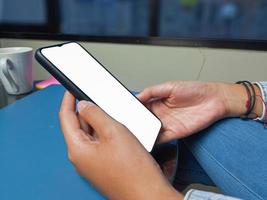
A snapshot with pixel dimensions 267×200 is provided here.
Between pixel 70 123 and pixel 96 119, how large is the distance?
5 cm

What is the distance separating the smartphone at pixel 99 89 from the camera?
1.33 feet

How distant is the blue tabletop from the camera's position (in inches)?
12.8

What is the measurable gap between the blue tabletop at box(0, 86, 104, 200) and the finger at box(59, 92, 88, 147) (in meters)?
0.05

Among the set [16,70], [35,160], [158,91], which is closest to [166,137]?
[158,91]

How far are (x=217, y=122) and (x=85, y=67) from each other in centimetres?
25

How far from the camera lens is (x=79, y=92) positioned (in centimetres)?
40

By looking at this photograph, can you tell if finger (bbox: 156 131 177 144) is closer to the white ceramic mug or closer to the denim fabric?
the denim fabric

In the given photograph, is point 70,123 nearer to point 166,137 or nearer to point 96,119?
point 96,119

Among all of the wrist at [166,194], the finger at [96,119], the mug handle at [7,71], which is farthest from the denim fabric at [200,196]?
the mug handle at [7,71]

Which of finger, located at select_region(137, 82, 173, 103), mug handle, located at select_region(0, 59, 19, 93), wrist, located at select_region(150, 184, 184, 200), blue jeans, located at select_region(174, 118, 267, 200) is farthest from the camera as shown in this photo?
mug handle, located at select_region(0, 59, 19, 93)

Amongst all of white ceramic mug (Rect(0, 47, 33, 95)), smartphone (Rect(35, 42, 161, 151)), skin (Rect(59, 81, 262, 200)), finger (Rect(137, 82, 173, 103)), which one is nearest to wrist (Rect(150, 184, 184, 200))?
skin (Rect(59, 81, 262, 200))

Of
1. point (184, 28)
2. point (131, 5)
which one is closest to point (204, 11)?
point (184, 28)

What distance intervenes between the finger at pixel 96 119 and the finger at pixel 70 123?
2cm

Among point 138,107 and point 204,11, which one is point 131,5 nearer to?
point 204,11
